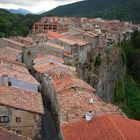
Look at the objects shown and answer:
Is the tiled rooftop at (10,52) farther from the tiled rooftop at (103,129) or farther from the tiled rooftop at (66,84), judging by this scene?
the tiled rooftop at (103,129)

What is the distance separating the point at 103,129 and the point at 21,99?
10.1 meters

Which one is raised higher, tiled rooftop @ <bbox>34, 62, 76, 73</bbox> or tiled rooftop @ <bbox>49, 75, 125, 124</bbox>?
tiled rooftop @ <bbox>49, 75, 125, 124</bbox>

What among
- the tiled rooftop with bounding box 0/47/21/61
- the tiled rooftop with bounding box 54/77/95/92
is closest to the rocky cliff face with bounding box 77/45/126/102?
the tiled rooftop with bounding box 0/47/21/61

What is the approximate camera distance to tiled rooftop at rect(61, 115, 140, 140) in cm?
2548

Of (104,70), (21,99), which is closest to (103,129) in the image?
(21,99)

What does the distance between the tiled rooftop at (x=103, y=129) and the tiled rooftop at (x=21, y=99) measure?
511 centimetres

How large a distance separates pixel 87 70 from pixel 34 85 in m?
25.2

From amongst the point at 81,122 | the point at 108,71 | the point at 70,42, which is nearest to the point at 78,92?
the point at 81,122

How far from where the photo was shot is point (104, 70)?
74.0 metres

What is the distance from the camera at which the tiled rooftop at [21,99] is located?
3300cm

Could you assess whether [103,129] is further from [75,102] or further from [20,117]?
[20,117]

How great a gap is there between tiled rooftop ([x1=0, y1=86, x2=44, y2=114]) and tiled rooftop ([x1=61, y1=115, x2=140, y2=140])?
511 centimetres

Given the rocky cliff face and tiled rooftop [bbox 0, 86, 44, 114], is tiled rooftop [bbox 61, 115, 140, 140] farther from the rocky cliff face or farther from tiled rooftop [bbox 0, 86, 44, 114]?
the rocky cliff face

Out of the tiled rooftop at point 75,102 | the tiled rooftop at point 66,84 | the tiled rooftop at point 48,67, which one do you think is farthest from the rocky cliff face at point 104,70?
the tiled rooftop at point 75,102
